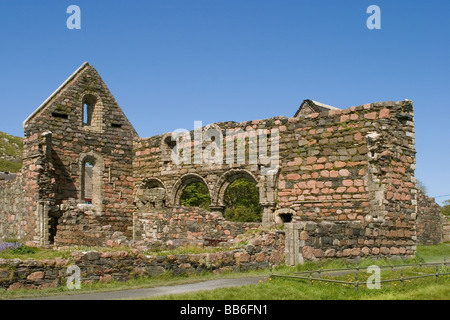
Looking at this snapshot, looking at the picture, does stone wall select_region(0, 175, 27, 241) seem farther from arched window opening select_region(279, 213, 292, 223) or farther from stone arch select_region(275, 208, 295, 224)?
arched window opening select_region(279, 213, 292, 223)

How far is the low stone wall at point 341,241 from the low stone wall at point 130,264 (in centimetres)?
97

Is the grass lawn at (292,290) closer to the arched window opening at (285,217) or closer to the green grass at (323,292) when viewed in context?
the green grass at (323,292)

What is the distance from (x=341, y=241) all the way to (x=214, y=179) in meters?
9.89

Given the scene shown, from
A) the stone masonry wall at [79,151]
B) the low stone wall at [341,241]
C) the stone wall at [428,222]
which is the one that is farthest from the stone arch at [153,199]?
the stone wall at [428,222]

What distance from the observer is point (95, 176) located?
92.4 feet

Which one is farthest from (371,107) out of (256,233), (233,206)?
(233,206)

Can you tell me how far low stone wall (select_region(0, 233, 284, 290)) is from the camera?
13211 mm

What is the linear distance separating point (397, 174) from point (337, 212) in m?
2.60

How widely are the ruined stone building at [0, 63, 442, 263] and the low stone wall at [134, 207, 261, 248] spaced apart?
4cm

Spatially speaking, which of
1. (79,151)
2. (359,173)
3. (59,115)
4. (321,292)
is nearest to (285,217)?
(359,173)

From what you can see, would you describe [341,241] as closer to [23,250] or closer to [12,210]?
[23,250]

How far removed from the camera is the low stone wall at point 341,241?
16500 millimetres

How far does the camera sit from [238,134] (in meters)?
25.4
